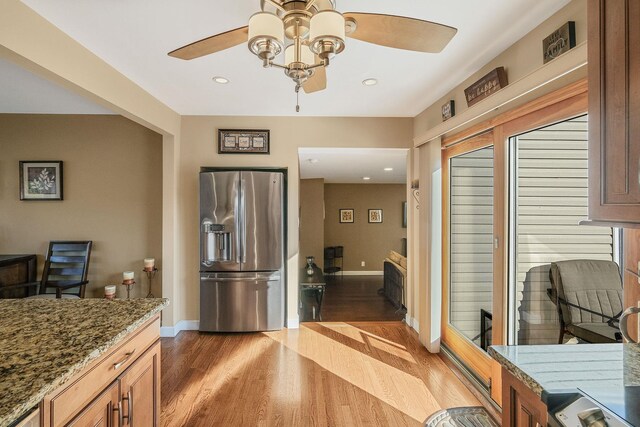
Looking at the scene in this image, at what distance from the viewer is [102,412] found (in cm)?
118

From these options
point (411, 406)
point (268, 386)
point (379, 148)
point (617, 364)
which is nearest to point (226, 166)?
point (379, 148)

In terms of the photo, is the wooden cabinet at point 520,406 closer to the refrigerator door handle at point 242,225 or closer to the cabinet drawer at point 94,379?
the cabinet drawer at point 94,379

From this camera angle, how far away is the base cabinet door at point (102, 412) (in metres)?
1.07

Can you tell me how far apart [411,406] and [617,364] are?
1.53 meters

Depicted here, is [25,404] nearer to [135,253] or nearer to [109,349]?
[109,349]

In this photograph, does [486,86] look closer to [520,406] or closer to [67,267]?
[520,406]

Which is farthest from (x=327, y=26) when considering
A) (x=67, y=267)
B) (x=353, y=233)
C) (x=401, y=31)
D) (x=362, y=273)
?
(x=362, y=273)

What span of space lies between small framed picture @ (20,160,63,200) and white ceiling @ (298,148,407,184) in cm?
280

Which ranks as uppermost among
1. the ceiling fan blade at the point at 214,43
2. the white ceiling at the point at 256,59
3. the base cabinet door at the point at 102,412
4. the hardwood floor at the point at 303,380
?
the white ceiling at the point at 256,59

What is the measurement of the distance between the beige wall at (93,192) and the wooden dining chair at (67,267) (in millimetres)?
179

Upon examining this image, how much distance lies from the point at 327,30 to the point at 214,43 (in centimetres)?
62

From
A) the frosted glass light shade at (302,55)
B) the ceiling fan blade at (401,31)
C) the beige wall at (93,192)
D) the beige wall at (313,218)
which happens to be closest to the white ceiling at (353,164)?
the beige wall at (313,218)

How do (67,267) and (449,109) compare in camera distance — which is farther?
(67,267)

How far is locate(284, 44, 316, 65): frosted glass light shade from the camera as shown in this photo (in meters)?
1.44
